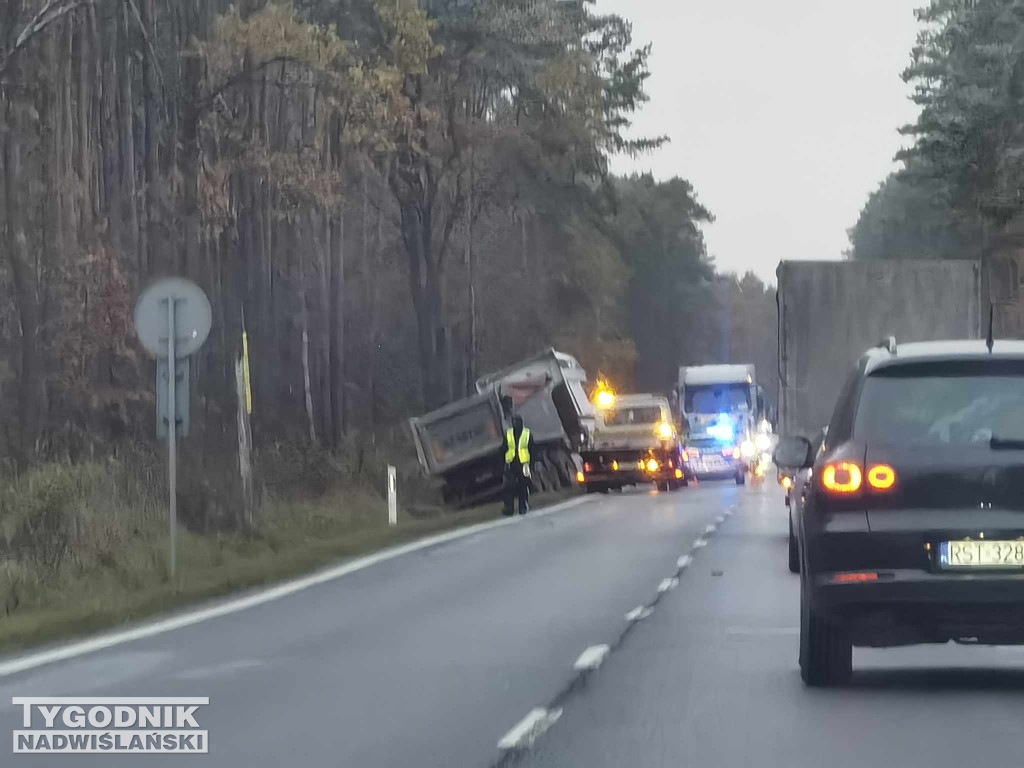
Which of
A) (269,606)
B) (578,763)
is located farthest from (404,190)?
(578,763)

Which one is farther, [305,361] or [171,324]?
[305,361]

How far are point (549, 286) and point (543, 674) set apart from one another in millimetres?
54680

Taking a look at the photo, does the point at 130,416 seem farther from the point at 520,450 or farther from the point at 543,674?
the point at 543,674

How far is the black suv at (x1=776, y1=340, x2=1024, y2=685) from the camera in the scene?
11.8 meters

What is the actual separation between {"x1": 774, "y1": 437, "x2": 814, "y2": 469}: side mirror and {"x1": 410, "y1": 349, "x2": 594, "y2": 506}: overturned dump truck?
82.1ft

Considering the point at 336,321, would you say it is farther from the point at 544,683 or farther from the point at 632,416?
the point at 544,683

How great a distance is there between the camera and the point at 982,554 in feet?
38.8

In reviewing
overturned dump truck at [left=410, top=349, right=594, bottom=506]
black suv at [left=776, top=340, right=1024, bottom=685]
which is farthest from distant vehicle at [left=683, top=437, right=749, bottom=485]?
black suv at [left=776, top=340, right=1024, bottom=685]

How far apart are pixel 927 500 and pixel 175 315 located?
33.1 ft

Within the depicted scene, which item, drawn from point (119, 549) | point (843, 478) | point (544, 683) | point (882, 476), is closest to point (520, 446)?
point (119, 549)

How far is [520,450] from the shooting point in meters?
35.8

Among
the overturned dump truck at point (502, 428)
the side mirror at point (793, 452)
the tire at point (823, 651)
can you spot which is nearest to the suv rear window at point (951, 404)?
the tire at point (823, 651)

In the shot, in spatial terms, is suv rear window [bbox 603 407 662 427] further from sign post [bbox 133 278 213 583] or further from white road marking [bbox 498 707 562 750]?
white road marking [bbox 498 707 562 750]

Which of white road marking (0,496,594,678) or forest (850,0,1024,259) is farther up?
forest (850,0,1024,259)
